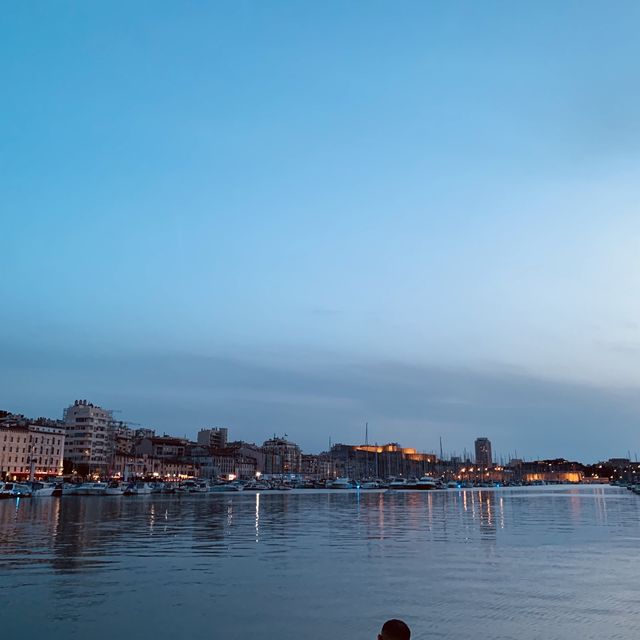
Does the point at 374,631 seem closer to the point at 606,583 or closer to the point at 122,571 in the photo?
the point at 606,583

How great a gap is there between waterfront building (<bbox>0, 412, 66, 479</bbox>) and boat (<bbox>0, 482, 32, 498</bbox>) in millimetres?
33708

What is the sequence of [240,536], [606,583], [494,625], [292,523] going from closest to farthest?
[494,625] → [606,583] → [240,536] → [292,523]

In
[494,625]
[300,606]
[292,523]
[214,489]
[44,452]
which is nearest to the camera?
[494,625]

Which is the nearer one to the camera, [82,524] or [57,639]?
[57,639]

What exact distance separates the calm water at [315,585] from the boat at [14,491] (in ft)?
243

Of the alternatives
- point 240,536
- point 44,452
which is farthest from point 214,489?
point 240,536

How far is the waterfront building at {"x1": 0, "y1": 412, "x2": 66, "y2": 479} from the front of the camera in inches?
6220

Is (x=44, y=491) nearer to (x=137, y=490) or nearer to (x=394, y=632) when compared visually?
(x=137, y=490)

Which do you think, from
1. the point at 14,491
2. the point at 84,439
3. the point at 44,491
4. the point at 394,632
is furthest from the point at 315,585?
the point at 84,439

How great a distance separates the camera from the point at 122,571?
25.2 m

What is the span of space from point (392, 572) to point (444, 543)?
38.1 feet

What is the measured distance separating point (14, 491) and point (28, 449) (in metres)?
58.4

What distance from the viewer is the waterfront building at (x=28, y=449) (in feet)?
518

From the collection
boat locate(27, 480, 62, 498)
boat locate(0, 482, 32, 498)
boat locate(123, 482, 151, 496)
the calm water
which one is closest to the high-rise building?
boat locate(123, 482, 151, 496)
